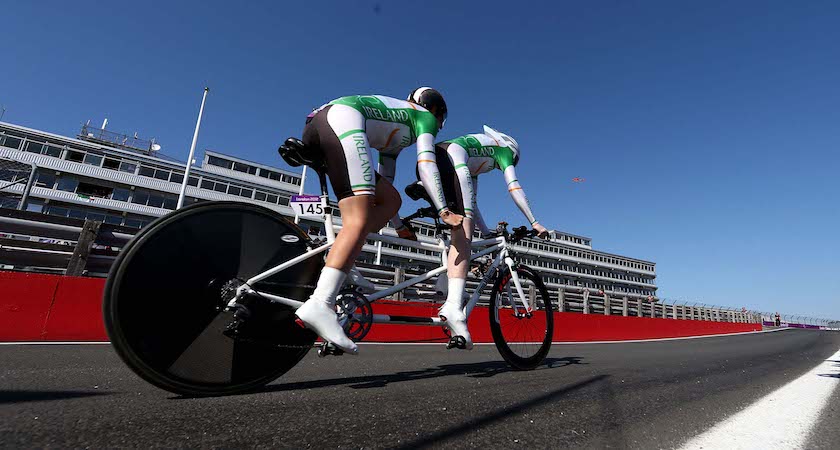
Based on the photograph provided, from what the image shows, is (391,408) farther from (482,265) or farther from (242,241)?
(482,265)

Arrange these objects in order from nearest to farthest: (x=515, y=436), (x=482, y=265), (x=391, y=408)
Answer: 1. (x=515, y=436)
2. (x=391, y=408)
3. (x=482, y=265)

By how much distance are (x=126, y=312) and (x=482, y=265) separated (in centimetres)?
271

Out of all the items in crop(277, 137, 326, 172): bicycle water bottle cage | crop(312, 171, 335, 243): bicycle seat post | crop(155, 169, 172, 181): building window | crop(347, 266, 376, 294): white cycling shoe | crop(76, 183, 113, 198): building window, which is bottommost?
crop(347, 266, 376, 294): white cycling shoe

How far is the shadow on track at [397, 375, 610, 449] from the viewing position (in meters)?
1.16

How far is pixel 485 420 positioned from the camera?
143cm

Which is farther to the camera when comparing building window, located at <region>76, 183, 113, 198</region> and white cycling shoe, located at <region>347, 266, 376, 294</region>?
building window, located at <region>76, 183, 113, 198</region>

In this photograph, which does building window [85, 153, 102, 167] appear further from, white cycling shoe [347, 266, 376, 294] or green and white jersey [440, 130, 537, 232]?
white cycling shoe [347, 266, 376, 294]

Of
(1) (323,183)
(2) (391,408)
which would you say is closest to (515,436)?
(2) (391,408)

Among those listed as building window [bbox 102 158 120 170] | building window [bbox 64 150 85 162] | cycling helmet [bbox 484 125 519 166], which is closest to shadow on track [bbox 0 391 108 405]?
cycling helmet [bbox 484 125 519 166]

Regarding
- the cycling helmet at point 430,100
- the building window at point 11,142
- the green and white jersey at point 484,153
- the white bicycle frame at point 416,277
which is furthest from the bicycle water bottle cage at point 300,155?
the building window at point 11,142

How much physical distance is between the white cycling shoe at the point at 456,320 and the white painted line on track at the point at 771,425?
1622 mm

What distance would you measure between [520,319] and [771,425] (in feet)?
7.13

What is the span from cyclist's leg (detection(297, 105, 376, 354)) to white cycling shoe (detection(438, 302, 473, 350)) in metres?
0.97

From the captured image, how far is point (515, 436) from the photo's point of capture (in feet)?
4.11
